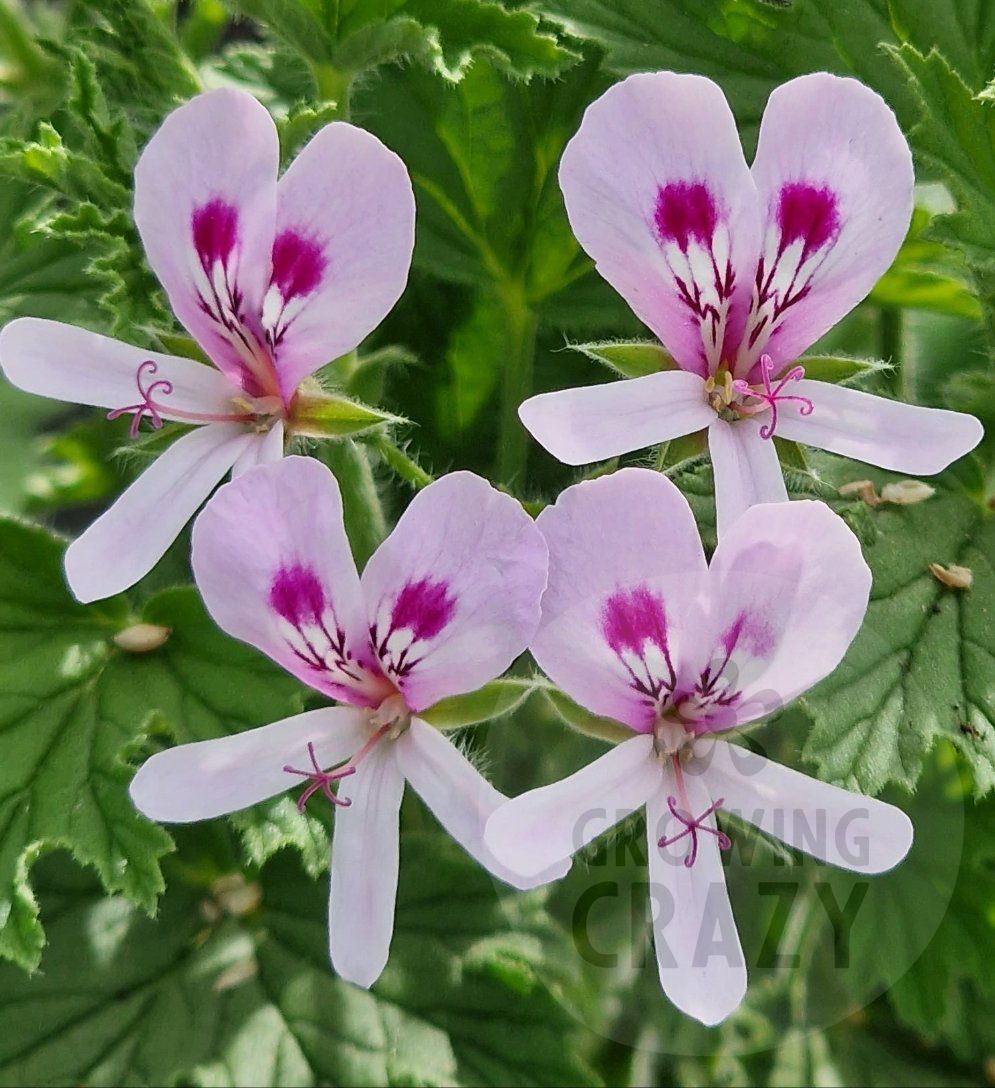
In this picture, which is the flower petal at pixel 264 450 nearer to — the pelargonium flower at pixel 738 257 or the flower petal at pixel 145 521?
the flower petal at pixel 145 521

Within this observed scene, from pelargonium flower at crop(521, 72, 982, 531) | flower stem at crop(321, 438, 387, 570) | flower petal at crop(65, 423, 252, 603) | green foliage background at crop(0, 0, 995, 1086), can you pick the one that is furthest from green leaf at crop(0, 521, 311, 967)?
pelargonium flower at crop(521, 72, 982, 531)

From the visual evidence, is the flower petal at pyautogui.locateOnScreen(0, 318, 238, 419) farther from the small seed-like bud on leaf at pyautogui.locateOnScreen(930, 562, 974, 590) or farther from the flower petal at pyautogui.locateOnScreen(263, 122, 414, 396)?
the small seed-like bud on leaf at pyautogui.locateOnScreen(930, 562, 974, 590)

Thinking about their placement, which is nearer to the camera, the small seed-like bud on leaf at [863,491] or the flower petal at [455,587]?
the flower petal at [455,587]

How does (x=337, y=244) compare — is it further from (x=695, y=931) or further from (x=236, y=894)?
(x=236, y=894)

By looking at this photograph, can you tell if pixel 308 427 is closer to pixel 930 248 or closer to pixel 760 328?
pixel 760 328

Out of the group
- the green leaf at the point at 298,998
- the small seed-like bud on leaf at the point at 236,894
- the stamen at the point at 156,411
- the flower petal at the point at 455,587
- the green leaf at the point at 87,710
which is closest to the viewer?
the flower petal at the point at 455,587

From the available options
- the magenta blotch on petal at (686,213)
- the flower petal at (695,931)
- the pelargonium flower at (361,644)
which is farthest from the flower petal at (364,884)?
the magenta blotch on petal at (686,213)
